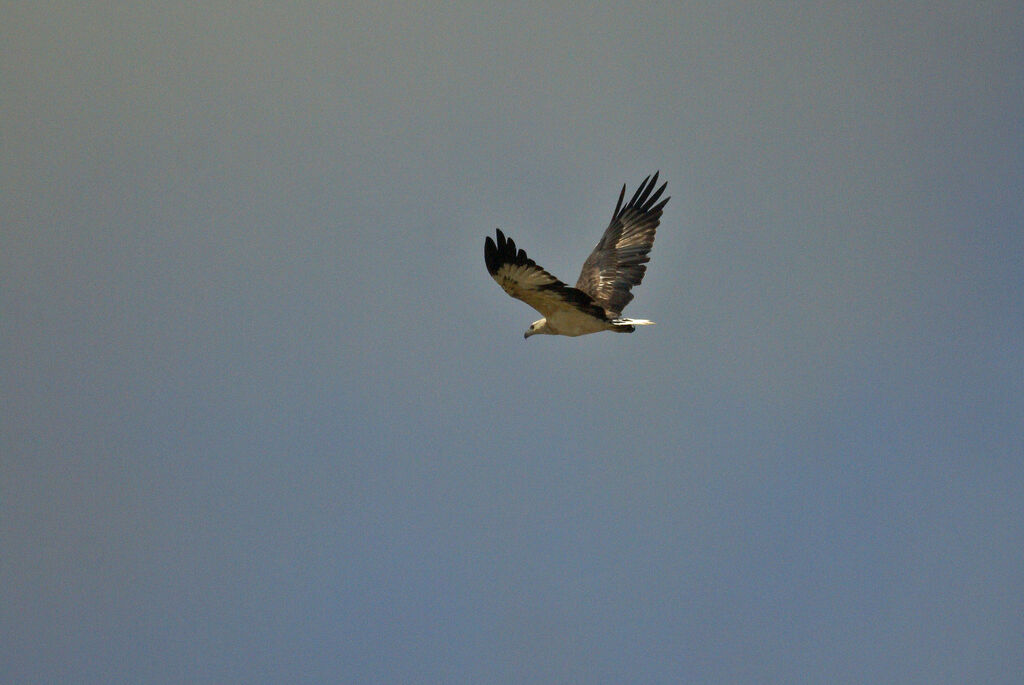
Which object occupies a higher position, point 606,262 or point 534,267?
point 606,262

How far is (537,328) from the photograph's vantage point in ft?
69.4

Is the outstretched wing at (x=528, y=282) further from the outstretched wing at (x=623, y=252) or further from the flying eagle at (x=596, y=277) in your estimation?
the outstretched wing at (x=623, y=252)

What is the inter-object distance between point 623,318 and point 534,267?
2.72 meters

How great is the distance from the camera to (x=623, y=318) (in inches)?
816

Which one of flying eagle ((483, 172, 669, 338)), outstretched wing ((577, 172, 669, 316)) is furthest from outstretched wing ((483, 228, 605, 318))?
outstretched wing ((577, 172, 669, 316))

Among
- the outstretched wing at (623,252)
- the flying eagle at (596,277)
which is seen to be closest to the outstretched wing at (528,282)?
the flying eagle at (596,277)

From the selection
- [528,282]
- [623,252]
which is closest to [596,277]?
[623,252]

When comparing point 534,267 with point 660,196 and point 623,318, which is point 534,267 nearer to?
point 623,318

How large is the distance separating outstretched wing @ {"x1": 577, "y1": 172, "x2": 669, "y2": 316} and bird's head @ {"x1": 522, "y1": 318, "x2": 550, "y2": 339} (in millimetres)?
1720

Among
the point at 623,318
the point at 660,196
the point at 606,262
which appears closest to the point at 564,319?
the point at 623,318

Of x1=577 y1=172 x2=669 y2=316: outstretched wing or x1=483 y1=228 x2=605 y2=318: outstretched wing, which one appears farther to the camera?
x1=577 y1=172 x2=669 y2=316: outstretched wing

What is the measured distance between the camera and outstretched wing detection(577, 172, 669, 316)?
74.3 ft

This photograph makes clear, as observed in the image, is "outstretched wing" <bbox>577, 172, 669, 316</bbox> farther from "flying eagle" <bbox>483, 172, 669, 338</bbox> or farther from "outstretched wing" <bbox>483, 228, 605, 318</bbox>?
"outstretched wing" <bbox>483, 228, 605, 318</bbox>

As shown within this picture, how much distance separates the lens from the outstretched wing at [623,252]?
22658 millimetres
